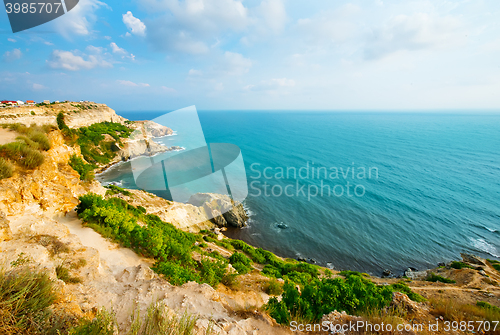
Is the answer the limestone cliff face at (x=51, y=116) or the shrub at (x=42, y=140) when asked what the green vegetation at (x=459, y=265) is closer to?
the shrub at (x=42, y=140)

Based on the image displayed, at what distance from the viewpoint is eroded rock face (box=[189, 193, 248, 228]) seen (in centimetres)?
2952

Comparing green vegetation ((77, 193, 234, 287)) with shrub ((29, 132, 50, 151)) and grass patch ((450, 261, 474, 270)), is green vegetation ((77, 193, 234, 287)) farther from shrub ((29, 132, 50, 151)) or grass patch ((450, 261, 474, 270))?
grass patch ((450, 261, 474, 270))

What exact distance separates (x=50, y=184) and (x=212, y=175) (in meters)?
38.7

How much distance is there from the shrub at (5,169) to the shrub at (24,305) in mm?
8423

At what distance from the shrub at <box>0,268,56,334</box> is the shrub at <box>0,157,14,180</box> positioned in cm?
842

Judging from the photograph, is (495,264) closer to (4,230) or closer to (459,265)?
(459,265)

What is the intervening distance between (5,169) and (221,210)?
76.5 feet

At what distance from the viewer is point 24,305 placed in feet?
11.5

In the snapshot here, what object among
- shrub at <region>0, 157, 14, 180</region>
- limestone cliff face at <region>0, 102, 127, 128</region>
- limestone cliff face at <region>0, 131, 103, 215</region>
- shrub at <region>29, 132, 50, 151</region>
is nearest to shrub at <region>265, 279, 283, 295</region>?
limestone cliff face at <region>0, 131, 103, 215</region>

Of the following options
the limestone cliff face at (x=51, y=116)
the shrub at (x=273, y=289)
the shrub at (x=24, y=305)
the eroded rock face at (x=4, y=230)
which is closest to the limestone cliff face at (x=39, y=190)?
the eroded rock face at (x=4, y=230)

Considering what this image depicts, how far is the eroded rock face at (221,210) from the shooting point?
29.5 metres

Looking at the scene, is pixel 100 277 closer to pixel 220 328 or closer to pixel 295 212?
pixel 220 328

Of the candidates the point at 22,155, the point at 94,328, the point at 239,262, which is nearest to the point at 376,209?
the point at 239,262

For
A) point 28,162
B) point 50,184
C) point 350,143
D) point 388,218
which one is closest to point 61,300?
point 50,184
